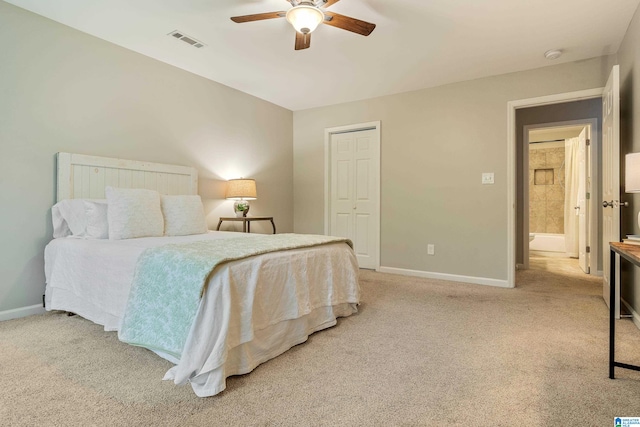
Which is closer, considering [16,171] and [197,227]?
[16,171]

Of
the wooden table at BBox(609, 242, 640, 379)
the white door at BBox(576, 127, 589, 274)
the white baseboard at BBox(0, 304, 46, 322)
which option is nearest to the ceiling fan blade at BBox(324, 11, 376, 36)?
the wooden table at BBox(609, 242, 640, 379)

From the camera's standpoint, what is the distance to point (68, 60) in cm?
286

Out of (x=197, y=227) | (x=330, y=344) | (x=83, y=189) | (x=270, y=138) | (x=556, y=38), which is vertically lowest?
(x=330, y=344)

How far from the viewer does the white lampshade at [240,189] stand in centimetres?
406

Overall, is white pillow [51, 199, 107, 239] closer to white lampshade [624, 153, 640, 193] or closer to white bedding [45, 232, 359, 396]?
white bedding [45, 232, 359, 396]

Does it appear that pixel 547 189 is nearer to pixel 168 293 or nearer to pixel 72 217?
pixel 168 293

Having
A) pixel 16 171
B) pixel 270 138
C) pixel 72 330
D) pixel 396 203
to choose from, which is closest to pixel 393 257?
pixel 396 203

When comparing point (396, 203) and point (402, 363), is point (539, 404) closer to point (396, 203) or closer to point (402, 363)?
point (402, 363)

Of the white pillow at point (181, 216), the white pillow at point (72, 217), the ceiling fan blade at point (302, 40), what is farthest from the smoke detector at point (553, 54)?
the white pillow at point (72, 217)

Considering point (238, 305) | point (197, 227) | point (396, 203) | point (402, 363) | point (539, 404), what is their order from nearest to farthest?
1. point (539, 404)
2. point (238, 305)
3. point (402, 363)
4. point (197, 227)
5. point (396, 203)

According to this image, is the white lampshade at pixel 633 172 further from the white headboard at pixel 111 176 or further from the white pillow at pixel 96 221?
the white headboard at pixel 111 176

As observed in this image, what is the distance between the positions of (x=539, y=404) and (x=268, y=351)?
1353mm

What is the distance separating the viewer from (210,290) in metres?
1.65

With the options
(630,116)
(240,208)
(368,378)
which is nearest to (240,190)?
(240,208)
